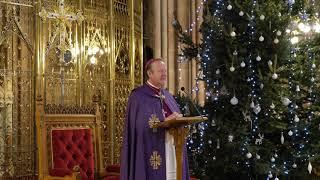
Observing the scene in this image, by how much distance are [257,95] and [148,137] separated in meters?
Result: 2.35

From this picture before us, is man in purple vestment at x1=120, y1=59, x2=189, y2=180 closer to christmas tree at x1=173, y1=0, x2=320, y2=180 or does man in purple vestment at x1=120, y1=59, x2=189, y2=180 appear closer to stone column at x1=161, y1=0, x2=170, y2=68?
christmas tree at x1=173, y1=0, x2=320, y2=180

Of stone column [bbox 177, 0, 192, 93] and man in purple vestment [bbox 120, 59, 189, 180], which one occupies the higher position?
stone column [bbox 177, 0, 192, 93]

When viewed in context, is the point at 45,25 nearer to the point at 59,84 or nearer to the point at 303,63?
the point at 59,84

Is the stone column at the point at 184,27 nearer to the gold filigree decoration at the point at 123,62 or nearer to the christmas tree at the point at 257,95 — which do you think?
the gold filigree decoration at the point at 123,62

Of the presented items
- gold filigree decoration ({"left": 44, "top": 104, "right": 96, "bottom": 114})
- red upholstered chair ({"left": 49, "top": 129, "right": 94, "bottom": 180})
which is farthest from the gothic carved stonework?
red upholstered chair ({"left": 49, "top": 129, "right": 94, "bottom": 180})

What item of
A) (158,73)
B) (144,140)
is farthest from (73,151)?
(158,73)

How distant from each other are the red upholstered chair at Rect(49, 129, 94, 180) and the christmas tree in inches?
62.6

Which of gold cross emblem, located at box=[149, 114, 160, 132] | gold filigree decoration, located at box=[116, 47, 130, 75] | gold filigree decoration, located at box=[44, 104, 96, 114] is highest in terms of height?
gold filigree decoration, located at box=[116, 47, 130, 75]

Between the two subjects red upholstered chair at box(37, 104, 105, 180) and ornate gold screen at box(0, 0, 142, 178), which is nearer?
red upholstered chair at box(37, 104, 105, 180)

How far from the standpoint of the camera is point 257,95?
20.0ft

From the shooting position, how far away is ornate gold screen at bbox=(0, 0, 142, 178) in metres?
7.78

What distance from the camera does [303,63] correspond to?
20.8ft

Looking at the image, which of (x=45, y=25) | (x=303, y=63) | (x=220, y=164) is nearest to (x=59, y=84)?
(x=45, y=25)

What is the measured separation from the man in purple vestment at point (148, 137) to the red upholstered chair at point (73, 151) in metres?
0.84
